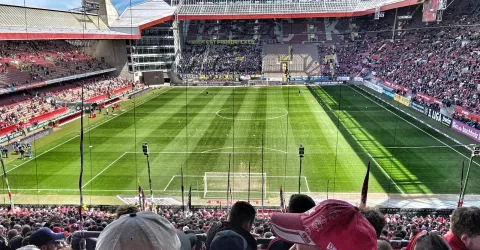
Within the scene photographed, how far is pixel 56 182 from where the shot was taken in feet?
64.2

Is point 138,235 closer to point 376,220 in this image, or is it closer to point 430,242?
point 430,242

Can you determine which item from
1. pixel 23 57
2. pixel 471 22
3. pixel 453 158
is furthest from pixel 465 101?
pixel 23 57

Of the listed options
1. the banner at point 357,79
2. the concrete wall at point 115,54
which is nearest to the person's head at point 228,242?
the banner at point 357,79

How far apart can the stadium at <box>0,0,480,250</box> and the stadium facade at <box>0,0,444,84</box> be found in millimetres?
295

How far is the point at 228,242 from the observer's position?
2.50 metres

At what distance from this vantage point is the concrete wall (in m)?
54.2

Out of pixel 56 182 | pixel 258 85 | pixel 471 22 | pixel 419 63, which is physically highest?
pixel 471 22

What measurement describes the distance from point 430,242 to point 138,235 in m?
1.77

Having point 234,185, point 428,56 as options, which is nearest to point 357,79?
point 428,56

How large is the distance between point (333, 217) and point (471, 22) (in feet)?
169

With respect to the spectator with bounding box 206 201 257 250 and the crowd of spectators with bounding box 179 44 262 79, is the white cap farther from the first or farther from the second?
the crowd of spectators with bounding box 179 44 262 79

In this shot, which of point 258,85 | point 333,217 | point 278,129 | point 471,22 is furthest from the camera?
point 258,85

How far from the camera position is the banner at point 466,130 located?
24.1m

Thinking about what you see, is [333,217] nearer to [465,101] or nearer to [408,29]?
[465,101]
